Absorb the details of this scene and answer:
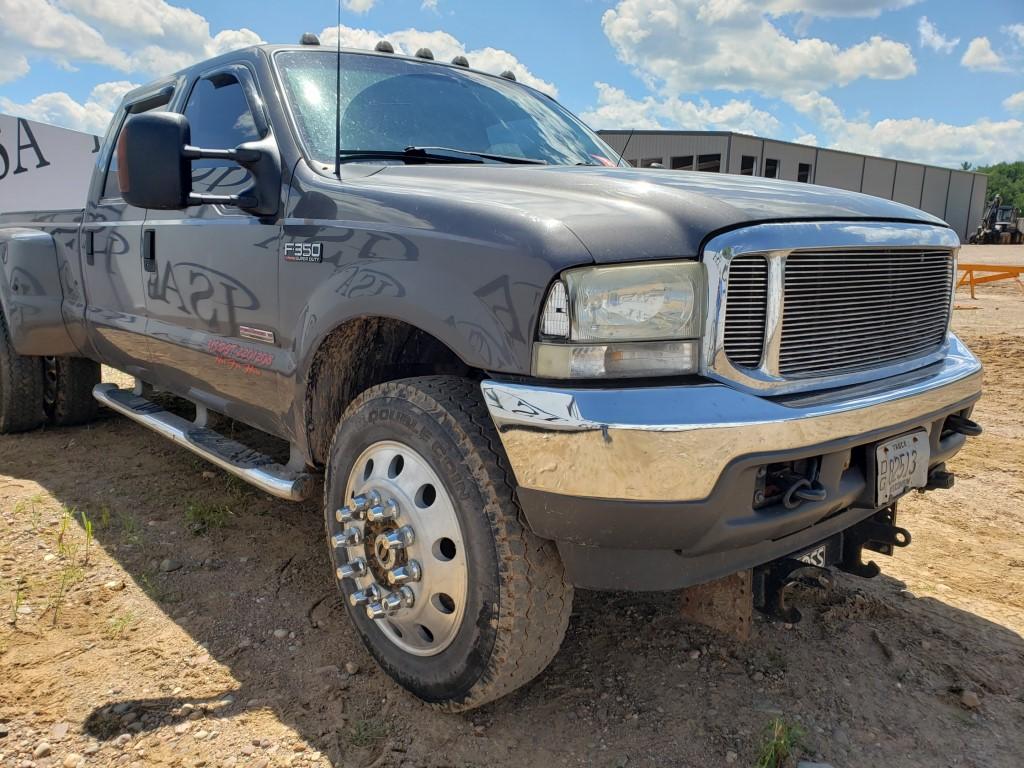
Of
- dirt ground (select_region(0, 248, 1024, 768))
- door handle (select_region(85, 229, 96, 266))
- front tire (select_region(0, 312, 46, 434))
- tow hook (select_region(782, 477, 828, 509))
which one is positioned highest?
door handle (select_region(85, 229, 96, 266))

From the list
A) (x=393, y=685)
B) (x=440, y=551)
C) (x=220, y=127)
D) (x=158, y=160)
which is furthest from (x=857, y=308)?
(x=220, y=127)

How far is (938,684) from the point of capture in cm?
238

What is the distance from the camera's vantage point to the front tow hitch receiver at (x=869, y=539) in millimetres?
2492

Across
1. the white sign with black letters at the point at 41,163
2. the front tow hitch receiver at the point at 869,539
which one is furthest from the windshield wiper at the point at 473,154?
the white sign with black letters at the point at 41,163

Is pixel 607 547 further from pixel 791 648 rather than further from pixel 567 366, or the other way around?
pixel 791 648

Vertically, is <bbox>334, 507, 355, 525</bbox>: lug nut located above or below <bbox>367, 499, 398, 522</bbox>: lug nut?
below

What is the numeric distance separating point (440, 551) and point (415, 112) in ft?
5.72

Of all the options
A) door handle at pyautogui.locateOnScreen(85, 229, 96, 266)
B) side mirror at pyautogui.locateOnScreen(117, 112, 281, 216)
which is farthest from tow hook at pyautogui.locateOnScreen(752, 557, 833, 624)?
door handle at pyautogui.locateOnScreen(85, 229, 96, 266)

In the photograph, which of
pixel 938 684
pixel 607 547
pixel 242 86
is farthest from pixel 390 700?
pixel 242 86

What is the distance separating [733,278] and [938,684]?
1560 mm

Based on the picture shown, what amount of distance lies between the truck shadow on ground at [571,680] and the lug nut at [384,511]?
560 mm

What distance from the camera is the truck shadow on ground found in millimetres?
2076

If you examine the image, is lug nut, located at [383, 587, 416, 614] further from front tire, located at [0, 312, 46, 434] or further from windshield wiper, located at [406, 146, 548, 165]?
front tire, located at [0, 312, 46, 434]

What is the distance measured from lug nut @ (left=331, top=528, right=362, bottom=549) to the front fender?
2883mm
